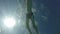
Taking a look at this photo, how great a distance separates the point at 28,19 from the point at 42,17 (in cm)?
266

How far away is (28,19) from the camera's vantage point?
29.6 inches

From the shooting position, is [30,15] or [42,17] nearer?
[30,15]

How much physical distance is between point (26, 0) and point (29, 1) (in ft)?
0.10

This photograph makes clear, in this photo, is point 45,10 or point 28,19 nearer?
point 28,19

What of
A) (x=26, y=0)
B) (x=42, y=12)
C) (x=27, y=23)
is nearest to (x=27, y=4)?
(x=26, y=0)

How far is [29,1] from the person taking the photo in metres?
0.81

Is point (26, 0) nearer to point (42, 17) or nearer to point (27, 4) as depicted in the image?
point (27, 4)

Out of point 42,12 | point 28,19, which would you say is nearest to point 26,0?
point 28,19

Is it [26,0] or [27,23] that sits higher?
[26,0]

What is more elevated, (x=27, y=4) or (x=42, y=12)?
(x=27, y=4)

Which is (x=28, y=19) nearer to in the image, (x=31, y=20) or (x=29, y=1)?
(x=31, y=20)

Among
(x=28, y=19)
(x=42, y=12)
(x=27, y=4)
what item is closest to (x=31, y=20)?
(x=28, y=19)

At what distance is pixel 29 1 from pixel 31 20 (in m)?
0.16

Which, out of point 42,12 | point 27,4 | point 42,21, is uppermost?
point 27,4
